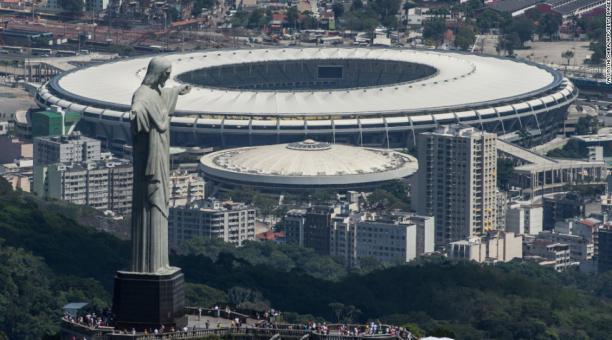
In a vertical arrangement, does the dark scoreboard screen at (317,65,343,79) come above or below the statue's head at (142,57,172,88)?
below

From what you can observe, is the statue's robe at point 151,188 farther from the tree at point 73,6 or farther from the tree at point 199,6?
the tree at point 73,6

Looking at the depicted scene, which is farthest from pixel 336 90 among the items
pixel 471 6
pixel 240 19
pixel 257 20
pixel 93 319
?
pixel 93 319

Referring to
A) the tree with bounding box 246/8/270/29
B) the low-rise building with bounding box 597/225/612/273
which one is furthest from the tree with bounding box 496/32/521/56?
the low-rise building with bounding box 597/225/612/273

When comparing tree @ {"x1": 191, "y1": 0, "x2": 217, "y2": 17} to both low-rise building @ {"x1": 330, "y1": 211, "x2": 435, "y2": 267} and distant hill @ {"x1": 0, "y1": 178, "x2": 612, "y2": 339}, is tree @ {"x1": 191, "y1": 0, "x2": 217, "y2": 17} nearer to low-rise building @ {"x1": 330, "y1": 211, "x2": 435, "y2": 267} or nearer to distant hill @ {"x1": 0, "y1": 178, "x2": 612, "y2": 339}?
low-rise building @ {"x1": 330, "y1": 211, "x2": 435, "y2": 267}

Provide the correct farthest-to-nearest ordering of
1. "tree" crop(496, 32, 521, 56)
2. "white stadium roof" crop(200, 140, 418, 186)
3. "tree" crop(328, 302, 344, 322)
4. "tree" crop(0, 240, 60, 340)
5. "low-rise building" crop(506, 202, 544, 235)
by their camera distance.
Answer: "tree" crop(496, 32, 521, 56) < "white stadium roof" crop(200, 140, 418, 186) < "low-rise building" crop(506, 202, 544, 235) < "tree" crop(328, 302, 344, 322) < "tree" crop(0, 240, 60, 340)

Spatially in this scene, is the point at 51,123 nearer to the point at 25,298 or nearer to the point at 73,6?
the point at 73,6

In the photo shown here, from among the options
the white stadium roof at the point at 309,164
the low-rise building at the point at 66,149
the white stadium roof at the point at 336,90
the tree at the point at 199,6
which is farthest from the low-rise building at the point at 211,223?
the tree at the point at 199,6
